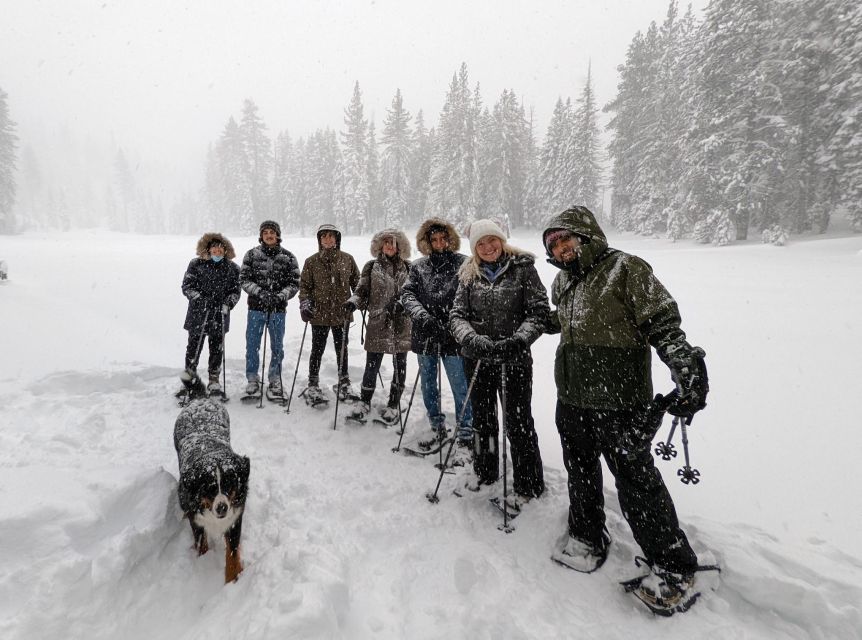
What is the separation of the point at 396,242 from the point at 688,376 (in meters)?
4.19

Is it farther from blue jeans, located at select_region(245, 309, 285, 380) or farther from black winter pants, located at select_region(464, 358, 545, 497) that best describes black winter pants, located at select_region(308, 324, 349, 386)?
black winter pants, located at select_region(464, 358, 545, 497)

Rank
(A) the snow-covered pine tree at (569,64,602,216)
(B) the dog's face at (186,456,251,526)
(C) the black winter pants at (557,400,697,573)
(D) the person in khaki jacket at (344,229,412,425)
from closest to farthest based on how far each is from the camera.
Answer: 1. (C) the black winter pants at (557,400,697,573)
2. (B) the dog's face at (186,456,251,526)
3. (D) the person in khaki jacket at (344,229,412,425)
4. (A) the snow-covered pine tree at (569,64,602,216)

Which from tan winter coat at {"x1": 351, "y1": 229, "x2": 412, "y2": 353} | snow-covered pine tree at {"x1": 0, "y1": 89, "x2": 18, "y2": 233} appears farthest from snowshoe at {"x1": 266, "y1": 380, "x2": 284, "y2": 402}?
snow-covered pine tree at {"x1": 0, "y1": 89, "x2": 18, "y2": 233}

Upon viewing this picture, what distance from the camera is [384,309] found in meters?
5.66

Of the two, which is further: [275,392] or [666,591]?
[275,392]

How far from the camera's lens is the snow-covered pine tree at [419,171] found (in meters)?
47.4

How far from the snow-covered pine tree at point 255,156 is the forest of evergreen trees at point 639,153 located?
0.19 m

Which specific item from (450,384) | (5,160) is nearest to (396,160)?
(5,160)

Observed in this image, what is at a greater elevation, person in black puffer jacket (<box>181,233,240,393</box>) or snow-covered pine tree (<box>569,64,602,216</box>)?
snow-covered pine tree (<box>569,64,602,216</box>)

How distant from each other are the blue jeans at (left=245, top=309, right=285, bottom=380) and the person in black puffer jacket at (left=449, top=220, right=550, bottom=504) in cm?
357

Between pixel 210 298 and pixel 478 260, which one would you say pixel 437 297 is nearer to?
pixel 478 260

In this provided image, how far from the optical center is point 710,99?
20891 mm

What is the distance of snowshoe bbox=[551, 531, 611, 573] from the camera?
3.01 meters

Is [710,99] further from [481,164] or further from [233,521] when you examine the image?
[233,521]
